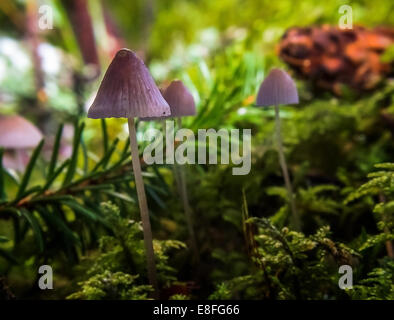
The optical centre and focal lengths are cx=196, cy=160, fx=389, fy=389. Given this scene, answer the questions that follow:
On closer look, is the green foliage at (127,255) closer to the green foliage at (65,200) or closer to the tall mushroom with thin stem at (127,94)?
the green foliage at (65,200)

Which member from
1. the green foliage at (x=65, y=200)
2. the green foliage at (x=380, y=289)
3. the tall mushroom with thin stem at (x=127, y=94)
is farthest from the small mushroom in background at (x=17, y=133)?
the green foliage at (x=380, y=289)

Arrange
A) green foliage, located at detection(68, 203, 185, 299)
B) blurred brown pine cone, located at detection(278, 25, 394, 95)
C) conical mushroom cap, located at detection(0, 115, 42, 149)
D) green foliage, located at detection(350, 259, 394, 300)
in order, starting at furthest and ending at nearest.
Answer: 1. blurred brown pine cone, located at detection(278, 25, 394, 95)
2. conical mushroom cap, located at detection(0, 115, 42, 149)
3. green foliage, located at detection(68, 203, 185, 299)
4. green foliage, located at detection(350, 259, 394, 300)

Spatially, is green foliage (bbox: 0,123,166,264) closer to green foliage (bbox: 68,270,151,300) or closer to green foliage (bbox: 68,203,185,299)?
green foliage (bbox: 68,203,185,299)

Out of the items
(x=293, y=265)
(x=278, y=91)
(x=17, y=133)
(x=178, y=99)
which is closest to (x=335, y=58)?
(x=278, y=91)

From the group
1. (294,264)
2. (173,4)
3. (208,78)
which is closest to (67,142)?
(208,78)

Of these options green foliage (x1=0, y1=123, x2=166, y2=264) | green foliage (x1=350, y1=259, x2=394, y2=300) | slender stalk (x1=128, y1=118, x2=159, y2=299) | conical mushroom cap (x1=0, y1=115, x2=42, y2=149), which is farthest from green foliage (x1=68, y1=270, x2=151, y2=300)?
conical mushroom cap (x1=0, y1=115, x2=42, y2=149)
